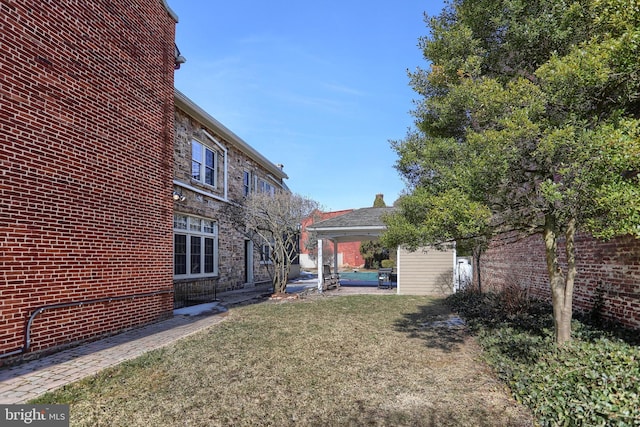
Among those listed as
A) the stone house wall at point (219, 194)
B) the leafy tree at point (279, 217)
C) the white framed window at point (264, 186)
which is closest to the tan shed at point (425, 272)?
the leafy tree at point (279, 217)

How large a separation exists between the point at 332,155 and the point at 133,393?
53.4 feet

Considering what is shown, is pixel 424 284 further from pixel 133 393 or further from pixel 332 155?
pixel 133 393

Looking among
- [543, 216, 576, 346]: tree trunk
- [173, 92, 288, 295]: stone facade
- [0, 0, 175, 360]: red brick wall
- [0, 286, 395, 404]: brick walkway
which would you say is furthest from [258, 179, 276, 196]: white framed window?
[543, 216, 576, 346]: tree trunk

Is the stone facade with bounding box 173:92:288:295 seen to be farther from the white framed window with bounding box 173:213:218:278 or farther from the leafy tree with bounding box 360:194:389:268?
the leafy tree with bounding box 360:194:389:268

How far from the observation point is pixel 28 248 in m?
5.27

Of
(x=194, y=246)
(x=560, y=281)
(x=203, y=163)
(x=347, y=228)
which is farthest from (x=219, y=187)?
(x=560, y=281)

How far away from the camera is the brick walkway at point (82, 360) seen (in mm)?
4207

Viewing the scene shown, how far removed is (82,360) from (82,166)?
3.16m

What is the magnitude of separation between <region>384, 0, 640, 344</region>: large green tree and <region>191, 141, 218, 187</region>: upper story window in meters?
9.40

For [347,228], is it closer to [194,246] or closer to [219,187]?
[219,187]

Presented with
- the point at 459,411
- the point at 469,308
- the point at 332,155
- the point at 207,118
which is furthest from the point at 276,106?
the point at 459,411

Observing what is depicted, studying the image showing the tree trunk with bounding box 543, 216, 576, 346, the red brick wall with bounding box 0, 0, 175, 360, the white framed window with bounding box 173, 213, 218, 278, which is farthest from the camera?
the white framed window with bounding box 173, 213, 218, 278

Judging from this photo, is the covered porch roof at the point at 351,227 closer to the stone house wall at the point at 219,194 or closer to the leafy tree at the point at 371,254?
the stone house wall at the point at 219,194

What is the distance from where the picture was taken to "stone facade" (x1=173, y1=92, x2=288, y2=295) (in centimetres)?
1196
